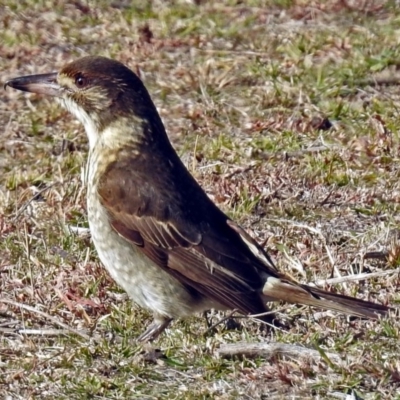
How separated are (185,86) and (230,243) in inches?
139

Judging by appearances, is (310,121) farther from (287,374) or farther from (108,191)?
(287,374)

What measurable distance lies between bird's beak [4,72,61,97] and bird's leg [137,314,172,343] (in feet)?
5.14

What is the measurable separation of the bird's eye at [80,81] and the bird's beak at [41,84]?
157mm

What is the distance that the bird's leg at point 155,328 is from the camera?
20.9 ft

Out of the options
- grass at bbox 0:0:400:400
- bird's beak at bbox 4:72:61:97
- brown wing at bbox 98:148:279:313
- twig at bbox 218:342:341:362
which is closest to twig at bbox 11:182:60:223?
grass at bbox 0:0:400:400

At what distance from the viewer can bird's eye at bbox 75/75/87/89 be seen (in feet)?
23.7

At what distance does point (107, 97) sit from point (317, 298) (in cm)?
170

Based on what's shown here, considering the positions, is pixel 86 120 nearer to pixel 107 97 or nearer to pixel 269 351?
pixel 107 97

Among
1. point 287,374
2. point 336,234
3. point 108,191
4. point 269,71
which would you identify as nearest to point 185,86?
point 269,71

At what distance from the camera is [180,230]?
663cm

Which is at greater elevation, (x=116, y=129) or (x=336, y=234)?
(x=116, y=129)

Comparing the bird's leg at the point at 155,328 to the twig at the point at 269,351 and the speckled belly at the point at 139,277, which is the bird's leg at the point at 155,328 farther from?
the twig at the point at 269,351

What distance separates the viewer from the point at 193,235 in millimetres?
6598

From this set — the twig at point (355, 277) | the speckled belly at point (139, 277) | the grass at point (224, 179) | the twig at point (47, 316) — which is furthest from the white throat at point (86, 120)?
the twig at point (355, 277)
